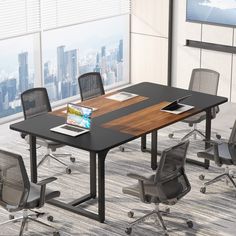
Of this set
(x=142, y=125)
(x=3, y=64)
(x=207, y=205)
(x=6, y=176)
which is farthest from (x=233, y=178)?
(x=3, y=64)

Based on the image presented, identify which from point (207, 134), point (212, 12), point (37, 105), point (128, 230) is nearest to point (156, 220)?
point (128, 230)

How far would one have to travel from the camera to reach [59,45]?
39.2 feet

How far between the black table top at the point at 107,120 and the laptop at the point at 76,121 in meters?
0.07

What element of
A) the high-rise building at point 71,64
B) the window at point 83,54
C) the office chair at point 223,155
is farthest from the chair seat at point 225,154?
the high-rise building at point 71,64

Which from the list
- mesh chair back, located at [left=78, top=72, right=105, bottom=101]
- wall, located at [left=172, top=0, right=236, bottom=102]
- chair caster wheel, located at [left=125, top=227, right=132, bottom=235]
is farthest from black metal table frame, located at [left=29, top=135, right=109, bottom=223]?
wall, located at [left=172, top=0, right=236, bottom=102]

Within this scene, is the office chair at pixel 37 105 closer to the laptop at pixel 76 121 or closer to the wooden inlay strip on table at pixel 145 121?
the laptop at pixel 76 121

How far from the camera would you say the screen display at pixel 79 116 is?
27.2 feet

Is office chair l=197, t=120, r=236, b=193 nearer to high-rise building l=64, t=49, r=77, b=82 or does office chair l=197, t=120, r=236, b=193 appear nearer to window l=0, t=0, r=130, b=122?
window l=0, t=0, r=130, b=122

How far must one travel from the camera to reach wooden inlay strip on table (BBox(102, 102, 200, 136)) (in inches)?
331

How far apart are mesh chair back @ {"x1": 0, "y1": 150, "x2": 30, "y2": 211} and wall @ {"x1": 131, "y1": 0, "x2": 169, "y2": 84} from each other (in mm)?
5766

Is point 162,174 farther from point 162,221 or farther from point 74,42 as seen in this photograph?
point 74,42

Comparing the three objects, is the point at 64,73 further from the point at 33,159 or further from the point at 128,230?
the point at 128,230

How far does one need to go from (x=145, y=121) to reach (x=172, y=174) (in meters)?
1.23

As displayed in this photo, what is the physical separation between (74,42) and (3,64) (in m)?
1.44
